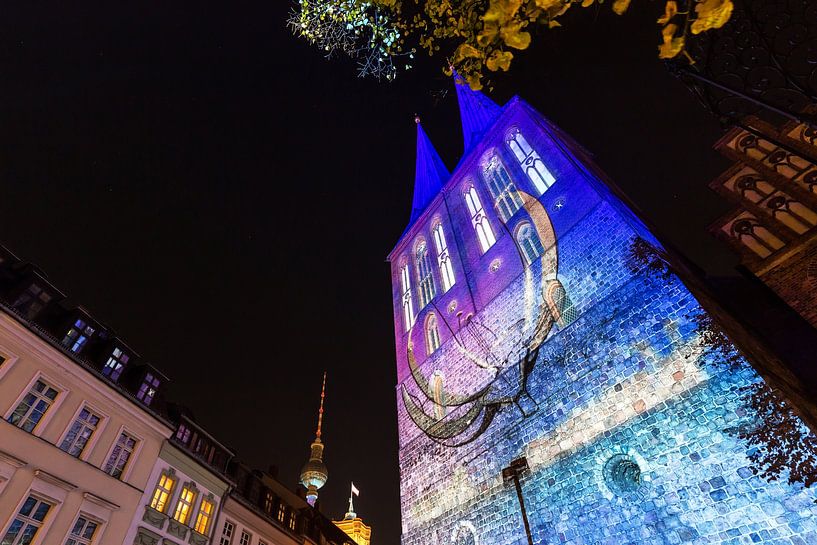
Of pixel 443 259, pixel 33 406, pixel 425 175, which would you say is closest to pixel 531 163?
pixel 443 259

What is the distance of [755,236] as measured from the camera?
13.6m

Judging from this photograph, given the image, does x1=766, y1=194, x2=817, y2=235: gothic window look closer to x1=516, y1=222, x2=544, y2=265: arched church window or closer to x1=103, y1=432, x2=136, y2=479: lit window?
x1=516, y1=222, x2=544, y2=265: arched church window

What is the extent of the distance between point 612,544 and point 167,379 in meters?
16.3

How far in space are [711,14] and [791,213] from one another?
13.2m

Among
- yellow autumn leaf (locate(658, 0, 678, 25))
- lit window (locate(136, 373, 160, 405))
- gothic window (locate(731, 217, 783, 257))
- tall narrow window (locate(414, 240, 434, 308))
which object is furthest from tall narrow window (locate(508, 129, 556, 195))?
lit window (locate(136, 373, 160, 405))

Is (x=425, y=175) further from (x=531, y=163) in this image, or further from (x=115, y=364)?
(x=115, y=364)

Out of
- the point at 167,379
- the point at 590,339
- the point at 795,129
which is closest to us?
the point at 590,339

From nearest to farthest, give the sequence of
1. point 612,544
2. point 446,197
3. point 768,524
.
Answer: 1. point 768,524
2. point 612,544
3. point 446,197

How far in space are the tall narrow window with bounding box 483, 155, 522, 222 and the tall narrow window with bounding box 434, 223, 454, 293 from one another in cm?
380

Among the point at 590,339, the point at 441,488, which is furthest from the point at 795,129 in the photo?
the point at 441,488

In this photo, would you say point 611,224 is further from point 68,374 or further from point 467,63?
point 68,374

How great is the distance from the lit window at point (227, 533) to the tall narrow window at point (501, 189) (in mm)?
17575

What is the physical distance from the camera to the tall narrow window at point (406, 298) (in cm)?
2250

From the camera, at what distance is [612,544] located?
29.1 feet
